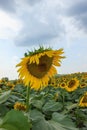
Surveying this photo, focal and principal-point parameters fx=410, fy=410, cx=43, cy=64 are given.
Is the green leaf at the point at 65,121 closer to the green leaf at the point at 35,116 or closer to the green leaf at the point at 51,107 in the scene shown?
the green leaf at the point at 35,116

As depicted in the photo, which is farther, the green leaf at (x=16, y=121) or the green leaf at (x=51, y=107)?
A: the green leaf at (x=51, y=107)

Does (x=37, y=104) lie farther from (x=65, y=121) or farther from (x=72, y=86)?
(x=72, y=86)

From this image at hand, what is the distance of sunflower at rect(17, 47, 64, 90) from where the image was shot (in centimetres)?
278

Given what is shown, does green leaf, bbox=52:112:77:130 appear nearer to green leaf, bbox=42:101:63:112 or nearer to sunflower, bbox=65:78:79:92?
green leaf, bbox=42:101:63:112

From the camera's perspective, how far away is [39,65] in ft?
9.32

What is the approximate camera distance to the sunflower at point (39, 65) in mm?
2781

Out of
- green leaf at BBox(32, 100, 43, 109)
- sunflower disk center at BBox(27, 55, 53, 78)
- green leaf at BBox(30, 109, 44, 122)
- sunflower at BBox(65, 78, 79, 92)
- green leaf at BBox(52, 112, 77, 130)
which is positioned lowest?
green leaf at BBox(52, 112, 77, 130)

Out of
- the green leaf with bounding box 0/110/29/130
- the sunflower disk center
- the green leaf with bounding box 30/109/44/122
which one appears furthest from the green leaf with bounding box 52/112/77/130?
the green leaf with bounding box 0/110/29/130

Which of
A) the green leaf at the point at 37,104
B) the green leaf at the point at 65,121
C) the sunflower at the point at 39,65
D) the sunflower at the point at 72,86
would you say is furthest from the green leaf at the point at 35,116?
the sunflower at the point at 72,86

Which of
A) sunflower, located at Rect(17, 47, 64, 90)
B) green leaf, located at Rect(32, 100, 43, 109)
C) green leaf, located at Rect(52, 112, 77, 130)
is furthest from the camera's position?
green leaf, located at Rect(32, 100, 43, 109)

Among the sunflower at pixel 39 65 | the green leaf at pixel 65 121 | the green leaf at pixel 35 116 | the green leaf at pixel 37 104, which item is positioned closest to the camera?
the green leaf at pixel 35 116

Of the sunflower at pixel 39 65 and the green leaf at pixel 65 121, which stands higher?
the sunflower at pixel 39 65

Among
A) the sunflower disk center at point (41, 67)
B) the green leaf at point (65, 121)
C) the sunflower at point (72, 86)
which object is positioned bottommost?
the green leaf at point (65, 121)

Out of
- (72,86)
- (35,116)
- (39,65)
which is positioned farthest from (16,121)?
(72,86)
